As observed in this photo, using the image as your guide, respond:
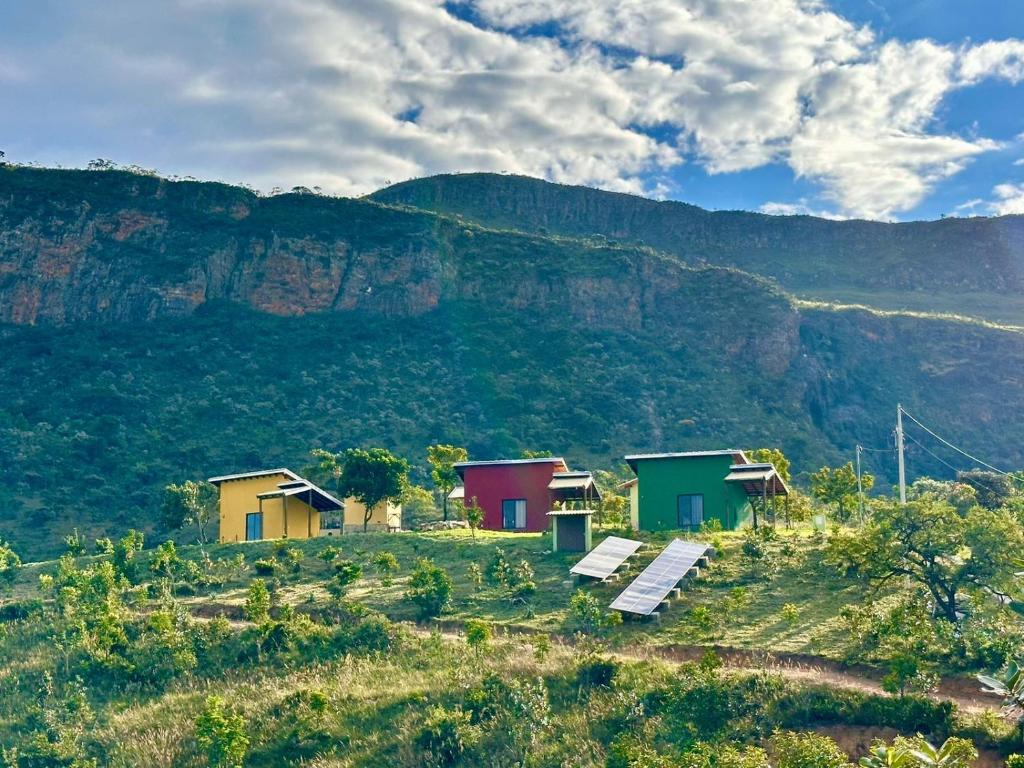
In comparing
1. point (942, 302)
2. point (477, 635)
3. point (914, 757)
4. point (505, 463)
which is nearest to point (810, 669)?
point (477, 635)

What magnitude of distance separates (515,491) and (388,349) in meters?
45.1

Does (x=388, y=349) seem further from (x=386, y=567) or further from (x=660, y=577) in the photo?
(x=660, y=577)

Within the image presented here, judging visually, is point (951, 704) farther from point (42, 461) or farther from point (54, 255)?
point (54, 255)

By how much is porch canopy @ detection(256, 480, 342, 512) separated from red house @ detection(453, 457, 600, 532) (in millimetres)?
6374

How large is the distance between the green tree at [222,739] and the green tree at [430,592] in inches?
291

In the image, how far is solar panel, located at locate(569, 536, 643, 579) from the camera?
3262cm

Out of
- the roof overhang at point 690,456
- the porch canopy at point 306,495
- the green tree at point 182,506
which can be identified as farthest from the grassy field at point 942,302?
the green tree at point 182,506

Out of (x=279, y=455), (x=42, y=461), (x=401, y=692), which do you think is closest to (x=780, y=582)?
(x=401, y=692)

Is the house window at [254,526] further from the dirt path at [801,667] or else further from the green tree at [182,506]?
the dirt path at [801,667]

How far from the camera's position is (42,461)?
66875 mm

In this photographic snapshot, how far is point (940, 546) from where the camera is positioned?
2733 centimetres

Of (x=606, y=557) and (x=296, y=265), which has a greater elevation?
(x=296, y=265)

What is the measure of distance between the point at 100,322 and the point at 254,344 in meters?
13.3

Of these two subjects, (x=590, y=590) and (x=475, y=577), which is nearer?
(x=590, y=590)
